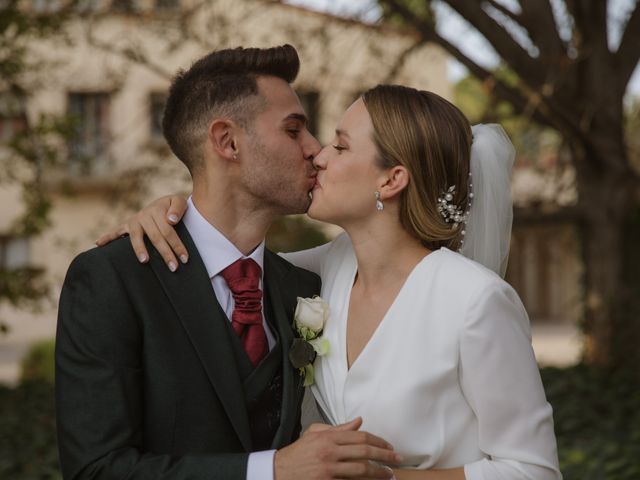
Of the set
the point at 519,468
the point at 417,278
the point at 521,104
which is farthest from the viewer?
the point at 521,104

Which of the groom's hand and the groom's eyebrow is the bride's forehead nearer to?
the groom's eyebrow

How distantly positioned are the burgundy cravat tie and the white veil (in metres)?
0.71

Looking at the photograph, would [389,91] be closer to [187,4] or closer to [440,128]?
[440,128]

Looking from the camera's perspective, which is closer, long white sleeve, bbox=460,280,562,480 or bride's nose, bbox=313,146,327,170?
long white sleeve, bbox=460,280,562,480

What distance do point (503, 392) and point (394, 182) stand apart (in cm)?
72

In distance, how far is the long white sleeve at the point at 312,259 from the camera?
346 centimetres

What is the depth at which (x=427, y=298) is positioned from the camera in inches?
108

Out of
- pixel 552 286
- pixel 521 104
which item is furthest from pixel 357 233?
pixel 552 286

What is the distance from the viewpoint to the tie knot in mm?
2928

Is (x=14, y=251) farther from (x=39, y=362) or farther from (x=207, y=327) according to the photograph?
(x=207, y=327)

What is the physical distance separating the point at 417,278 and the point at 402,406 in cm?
39

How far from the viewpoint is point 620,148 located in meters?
9.50

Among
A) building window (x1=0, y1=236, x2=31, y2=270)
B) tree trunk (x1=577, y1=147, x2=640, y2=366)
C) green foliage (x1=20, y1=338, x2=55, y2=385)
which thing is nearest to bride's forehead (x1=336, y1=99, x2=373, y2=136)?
tree trunk (x1=577, y1=147, x2=640, y2=366)

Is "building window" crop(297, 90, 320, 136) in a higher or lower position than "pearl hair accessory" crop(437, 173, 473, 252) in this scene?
higher
